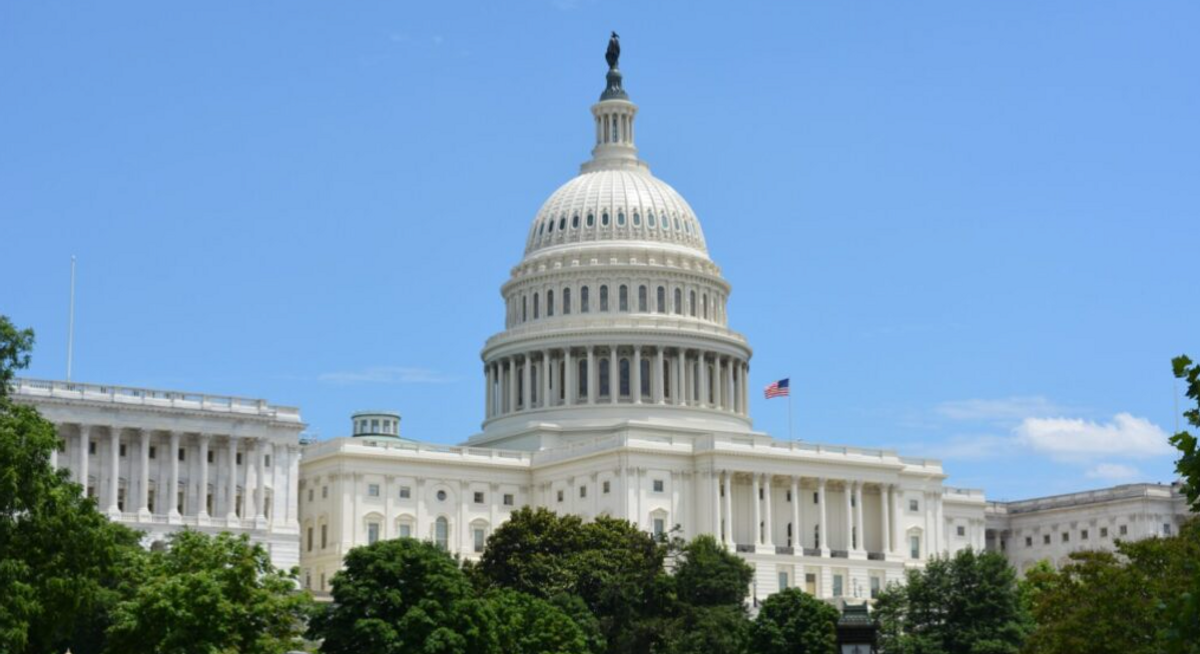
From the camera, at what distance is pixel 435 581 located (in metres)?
Result: 102

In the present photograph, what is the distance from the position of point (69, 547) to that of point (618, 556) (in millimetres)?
76657

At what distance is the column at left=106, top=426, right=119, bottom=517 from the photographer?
6481 inches

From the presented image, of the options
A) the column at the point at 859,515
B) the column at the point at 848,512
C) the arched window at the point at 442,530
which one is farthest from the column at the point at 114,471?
the column at the point at 859,515

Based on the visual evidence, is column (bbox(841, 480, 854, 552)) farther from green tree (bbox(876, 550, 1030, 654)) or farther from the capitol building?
green tree (bbox(876, 550, 1030, 654))

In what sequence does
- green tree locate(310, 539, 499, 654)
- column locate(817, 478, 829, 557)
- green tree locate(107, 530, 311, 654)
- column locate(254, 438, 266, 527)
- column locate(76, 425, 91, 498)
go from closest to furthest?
green tree locate(107, 530, 311, 654)
green tree locate(310, 539, 499, 654)
column locate(76, 425, 91, 498)
column locate(254, 438, 266, 527)
column locate(817, 478, 829, 557)

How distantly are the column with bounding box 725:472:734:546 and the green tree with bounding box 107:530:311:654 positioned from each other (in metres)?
88.7

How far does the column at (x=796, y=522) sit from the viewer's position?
18662 cm

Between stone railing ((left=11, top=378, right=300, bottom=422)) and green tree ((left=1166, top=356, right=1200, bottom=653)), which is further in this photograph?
stone railing ((left=11, top=378, right=300, bottom=422))

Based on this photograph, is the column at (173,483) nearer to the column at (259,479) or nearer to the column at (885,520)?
the column at (259,479)

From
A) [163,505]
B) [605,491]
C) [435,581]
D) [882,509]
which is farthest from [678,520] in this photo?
[435,581]

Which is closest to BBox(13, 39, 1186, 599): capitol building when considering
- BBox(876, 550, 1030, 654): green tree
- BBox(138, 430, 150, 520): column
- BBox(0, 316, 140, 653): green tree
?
BBox(138, 430, 150, 520): column

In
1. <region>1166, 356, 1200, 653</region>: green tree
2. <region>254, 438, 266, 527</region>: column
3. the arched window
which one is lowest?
<region>1166, 356, 1200, 653</region>: green tree

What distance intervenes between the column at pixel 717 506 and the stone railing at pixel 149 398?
3533 centimetres

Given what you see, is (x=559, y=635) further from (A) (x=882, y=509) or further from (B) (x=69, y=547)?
(A) (x=882, y=509)
